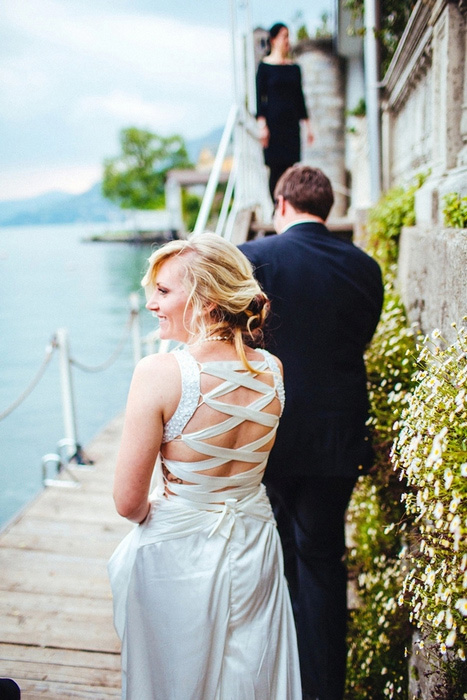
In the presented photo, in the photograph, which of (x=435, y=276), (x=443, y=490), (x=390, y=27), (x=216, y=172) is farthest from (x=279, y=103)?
(x=443, y=490)

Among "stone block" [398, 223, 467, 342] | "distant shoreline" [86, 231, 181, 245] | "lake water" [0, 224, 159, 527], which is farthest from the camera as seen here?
"distant shoreline" [86, 231, 181, 245]

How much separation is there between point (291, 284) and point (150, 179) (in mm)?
80685

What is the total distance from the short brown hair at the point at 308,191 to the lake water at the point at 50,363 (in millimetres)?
706

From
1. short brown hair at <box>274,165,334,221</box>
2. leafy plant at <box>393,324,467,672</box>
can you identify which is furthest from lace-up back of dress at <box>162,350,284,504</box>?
short brown hair at <box>274,165,334,221</box>

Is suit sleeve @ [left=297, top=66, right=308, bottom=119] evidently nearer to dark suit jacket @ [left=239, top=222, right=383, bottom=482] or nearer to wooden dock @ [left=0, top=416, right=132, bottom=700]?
dark suit jacket @ [left=239, top=222, right=383, bottom=482]

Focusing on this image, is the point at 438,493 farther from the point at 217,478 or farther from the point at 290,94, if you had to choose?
the point at 290,94

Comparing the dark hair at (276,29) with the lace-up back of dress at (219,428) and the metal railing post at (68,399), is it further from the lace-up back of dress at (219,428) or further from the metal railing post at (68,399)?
the lace-up back of dress at (219,428)

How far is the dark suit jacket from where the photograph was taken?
215cm

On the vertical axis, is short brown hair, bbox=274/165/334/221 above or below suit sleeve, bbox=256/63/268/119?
below

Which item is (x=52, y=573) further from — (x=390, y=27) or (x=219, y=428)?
(x=390, y=27)

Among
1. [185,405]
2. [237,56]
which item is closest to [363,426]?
[185,405]

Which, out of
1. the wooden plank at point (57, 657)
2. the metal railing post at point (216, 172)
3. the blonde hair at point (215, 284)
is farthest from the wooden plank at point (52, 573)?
the blonde hair at point (215, 284)

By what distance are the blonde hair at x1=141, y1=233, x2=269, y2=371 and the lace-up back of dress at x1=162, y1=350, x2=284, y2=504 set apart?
80 millimetres

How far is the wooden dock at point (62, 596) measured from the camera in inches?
101
